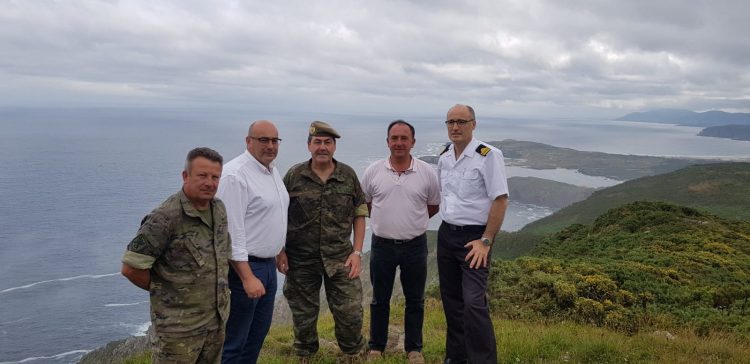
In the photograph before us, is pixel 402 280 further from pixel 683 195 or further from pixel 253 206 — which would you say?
pixel 683 195

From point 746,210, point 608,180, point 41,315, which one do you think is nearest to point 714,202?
point 746,210

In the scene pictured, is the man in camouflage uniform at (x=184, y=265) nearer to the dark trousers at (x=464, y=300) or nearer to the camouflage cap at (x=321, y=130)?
the camouflage cap at (x=321, y=130)

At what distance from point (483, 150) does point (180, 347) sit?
362 cm

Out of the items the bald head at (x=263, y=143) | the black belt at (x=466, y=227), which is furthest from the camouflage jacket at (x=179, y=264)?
the black belt at (x=466, y=227)

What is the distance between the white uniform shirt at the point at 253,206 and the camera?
4625 mm

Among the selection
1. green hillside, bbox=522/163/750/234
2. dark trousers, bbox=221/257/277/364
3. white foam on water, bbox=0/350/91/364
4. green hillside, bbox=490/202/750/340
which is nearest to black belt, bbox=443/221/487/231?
dark trousers, bbox=221/257/277/364

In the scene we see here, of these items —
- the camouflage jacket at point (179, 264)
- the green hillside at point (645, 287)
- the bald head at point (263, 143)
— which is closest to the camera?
the camouflage jacket at point (179, 264)

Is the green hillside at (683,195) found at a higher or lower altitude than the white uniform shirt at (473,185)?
lower

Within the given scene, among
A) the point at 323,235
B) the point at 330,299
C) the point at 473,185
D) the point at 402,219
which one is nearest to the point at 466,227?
the point at 473,185

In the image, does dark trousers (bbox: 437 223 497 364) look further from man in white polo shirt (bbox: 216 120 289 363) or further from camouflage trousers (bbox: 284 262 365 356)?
man in white polo shirt (bbox: 216 120 289 363)

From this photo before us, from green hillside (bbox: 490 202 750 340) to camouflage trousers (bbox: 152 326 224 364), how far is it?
684 centimetres

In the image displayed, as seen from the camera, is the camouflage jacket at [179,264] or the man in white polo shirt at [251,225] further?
the man in white polo shirt at [251,225]

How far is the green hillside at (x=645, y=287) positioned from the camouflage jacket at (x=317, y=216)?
5209mm

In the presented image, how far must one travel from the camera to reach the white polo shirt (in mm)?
6051
